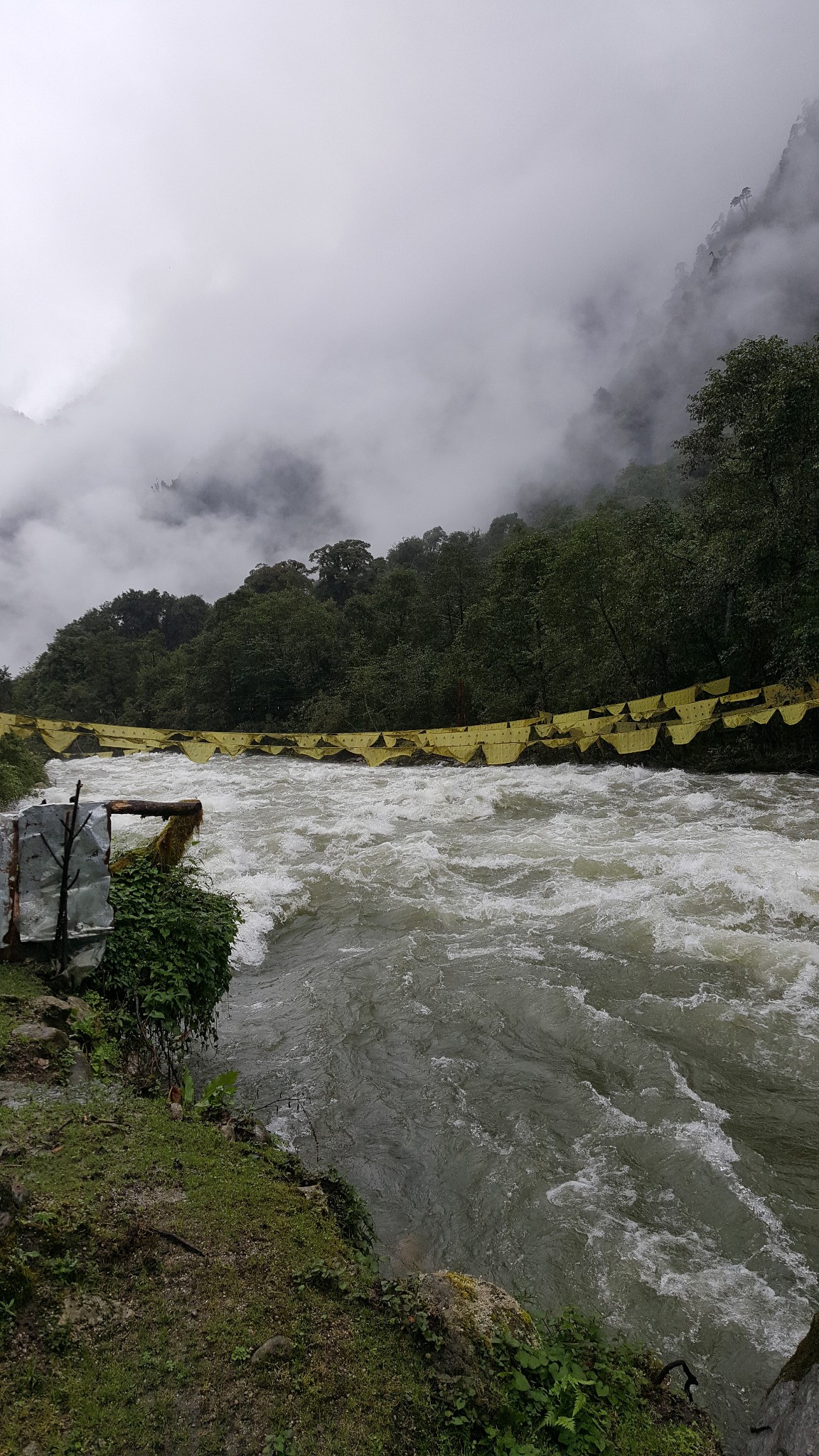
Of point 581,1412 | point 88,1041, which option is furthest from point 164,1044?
point 581,1412

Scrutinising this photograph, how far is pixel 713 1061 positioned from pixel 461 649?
92.7 feet

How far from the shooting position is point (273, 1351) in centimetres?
300

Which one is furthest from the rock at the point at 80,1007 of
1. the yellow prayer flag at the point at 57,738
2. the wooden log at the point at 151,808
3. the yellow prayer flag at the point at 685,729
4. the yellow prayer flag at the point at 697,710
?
the yellow prayer flag at the point at 57,738

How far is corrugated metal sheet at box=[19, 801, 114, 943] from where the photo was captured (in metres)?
5.91

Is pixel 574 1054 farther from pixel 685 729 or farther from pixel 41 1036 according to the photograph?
pixel 685 729

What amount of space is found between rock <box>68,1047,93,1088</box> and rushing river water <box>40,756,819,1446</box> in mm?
1893

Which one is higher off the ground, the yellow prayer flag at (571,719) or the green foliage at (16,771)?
the yellow prayer flag at (571,719)

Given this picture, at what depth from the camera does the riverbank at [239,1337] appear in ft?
8.94

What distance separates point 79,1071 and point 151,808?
86.6 inches

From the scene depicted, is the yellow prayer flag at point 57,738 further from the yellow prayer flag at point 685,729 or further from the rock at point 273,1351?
the rock at point 273,1351

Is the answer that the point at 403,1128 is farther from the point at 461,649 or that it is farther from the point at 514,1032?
the point at 461,649

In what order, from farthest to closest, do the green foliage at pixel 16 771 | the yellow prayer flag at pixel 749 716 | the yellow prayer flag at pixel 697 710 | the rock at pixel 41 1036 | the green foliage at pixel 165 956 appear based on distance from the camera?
the green foliage at pixel 16 771 < the yellow prayer flag at pixel 697 710 < the yellow prayer flag at pixel 749 716 < the green foliage at pixel 165 956 < the rock at pixel 41 1036

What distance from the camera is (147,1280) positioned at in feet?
10.6

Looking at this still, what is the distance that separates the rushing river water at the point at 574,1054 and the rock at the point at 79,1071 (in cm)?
189
